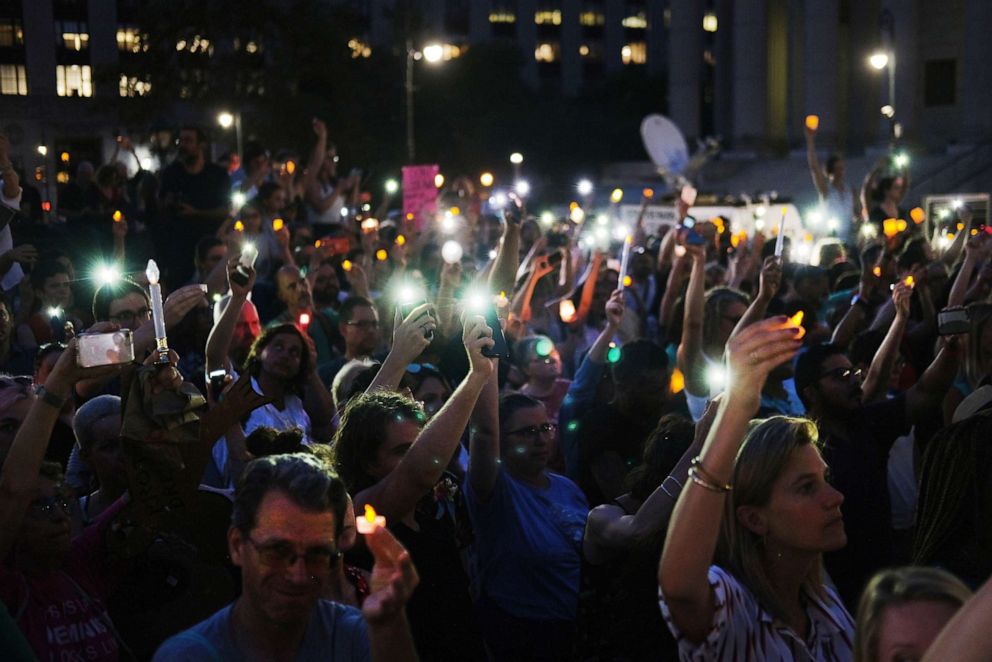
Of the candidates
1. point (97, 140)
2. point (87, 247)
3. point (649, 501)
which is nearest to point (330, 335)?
point (87, 247)

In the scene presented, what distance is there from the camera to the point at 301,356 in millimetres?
6750

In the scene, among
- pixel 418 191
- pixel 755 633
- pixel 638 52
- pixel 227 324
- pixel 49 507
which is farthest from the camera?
pixel 638 52

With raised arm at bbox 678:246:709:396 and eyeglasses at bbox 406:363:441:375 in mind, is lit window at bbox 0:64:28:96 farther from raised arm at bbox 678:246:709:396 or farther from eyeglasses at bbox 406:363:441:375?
eyeglasses at bbox 406:363:441:375

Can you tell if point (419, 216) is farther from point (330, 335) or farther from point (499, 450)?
point (499, 450)

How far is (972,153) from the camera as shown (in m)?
39.9

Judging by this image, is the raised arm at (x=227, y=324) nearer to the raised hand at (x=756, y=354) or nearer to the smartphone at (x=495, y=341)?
the smartphone at (x=495, y=341)

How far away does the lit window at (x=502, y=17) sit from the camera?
99938 millimetres

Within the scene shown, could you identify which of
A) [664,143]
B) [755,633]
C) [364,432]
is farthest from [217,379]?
[664,143]

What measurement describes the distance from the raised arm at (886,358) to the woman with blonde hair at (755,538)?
2972mm

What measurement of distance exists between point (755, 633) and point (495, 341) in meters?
1.67

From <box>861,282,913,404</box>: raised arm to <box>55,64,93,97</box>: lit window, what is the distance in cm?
6757

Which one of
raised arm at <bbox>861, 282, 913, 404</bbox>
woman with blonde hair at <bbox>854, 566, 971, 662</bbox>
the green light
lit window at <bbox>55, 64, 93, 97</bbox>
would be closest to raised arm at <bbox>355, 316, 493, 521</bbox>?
woman with blonde hair at <bbox>854, 566, 971, 662</bbox>

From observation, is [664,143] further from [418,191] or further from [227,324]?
[227,324]

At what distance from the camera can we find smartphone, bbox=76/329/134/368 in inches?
154
